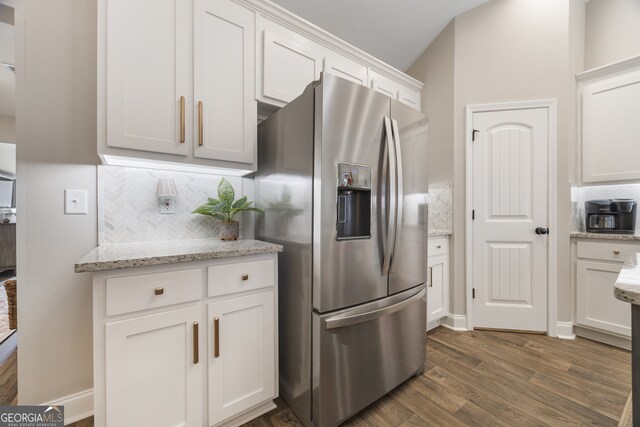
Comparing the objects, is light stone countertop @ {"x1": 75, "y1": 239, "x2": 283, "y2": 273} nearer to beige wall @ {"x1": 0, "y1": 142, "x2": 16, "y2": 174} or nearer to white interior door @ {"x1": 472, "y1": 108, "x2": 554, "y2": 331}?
white interior door @ {"x1": 472, "y1": 108, "x2": 554, "y2": 331}

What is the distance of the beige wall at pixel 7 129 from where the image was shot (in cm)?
312

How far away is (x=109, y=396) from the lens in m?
1.03

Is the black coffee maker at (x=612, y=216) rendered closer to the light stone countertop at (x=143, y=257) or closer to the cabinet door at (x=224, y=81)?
→ the light stone countertop at (x=143, y=257)

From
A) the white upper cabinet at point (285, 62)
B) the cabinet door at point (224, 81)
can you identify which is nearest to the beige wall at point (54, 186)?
the cabinet door at point (224, 81)

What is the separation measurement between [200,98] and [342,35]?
1.76m

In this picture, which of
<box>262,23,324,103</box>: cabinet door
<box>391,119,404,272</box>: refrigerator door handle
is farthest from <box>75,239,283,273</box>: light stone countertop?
<box>262,23,324,103</box>: cabinet door

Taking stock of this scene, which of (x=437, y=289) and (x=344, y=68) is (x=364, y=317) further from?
(x=344, y=68)

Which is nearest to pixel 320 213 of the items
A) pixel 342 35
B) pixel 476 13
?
pixel 342 35

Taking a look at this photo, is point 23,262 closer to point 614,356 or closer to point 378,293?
point 378,293

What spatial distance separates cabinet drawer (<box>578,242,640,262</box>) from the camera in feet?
7.04

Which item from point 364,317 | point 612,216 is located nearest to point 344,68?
point 364,317

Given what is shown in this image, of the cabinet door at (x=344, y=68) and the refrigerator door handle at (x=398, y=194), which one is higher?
the cabinet door at (x=344, y=68)

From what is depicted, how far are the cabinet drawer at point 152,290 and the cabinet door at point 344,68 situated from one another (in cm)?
177

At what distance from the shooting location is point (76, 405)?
56.3 inches
